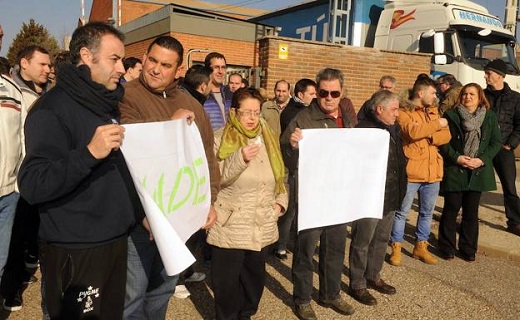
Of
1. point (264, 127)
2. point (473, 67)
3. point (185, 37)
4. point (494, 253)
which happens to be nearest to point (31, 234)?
point (264, 127)

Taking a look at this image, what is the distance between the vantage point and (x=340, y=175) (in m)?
3.42

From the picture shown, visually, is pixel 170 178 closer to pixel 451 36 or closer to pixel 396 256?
pixel 396 256

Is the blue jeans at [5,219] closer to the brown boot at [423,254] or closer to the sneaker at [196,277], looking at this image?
the sneaker at [196,277]

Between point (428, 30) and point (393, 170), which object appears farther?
point (428, 30)

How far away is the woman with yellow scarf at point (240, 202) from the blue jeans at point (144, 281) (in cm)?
51

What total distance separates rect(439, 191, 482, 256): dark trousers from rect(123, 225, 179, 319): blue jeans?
11.9 ft

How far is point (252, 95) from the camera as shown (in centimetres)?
310

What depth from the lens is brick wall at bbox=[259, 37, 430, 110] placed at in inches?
363

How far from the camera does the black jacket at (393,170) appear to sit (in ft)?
12.7

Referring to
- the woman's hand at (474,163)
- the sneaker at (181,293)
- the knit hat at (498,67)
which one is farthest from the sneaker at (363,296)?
the knit hat at (498,67)

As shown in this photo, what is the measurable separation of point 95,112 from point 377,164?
7.81ft

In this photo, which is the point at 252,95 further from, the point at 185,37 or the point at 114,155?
the point at 185,37

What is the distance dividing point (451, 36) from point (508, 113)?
524 centimetres

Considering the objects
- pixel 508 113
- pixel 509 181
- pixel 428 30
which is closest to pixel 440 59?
pixel 428 30
